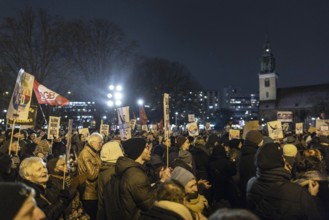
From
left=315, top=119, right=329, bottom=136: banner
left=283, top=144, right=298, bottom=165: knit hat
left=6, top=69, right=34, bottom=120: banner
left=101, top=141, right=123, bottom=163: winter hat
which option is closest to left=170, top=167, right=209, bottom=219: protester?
left=101, top=141, right=123, bottom=163: winter hat

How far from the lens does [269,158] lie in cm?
428

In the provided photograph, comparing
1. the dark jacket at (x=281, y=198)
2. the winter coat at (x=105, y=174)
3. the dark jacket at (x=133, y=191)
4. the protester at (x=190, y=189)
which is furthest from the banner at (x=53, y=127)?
the dark jacket at (x=281, y=198)

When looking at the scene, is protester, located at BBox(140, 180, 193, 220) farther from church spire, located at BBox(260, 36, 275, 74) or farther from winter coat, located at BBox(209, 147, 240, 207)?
church spire, located at BBox(260, 36, 275, 74)

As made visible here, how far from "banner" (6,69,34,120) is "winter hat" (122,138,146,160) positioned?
3.83 meters

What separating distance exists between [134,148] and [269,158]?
71.9 inches

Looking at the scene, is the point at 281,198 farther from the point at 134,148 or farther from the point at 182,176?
the point at 134,148

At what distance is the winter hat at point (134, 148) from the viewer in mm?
5078

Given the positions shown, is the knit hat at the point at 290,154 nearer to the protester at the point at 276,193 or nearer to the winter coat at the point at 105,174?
the protester at the point at 276,193

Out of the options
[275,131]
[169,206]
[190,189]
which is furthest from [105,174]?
[275,131]

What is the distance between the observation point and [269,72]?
11912 cm

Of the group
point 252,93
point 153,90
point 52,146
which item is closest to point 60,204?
point 52,146

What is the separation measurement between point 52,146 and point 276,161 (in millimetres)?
9077

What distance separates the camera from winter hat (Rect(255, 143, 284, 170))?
4254mm

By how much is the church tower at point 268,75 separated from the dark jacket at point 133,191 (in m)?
119
